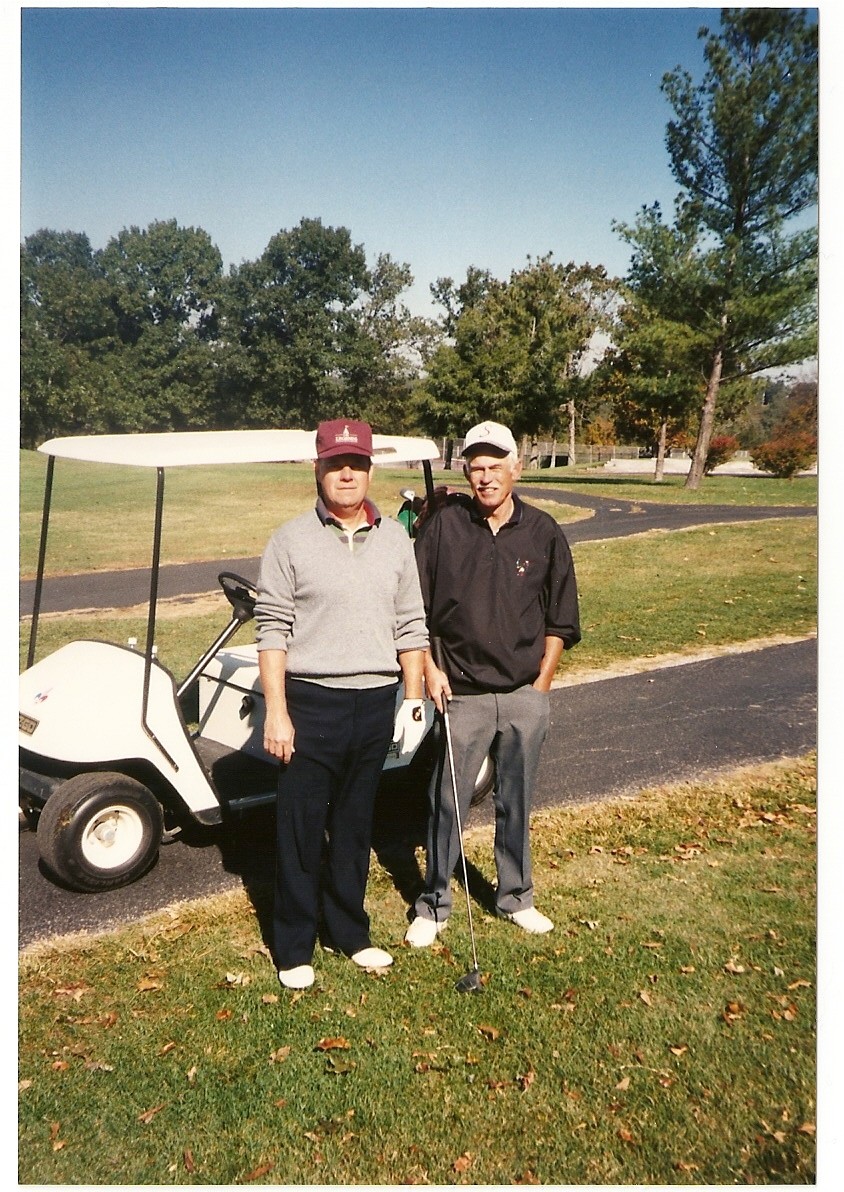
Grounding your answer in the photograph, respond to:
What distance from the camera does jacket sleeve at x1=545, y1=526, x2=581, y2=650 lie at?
12.1 ft

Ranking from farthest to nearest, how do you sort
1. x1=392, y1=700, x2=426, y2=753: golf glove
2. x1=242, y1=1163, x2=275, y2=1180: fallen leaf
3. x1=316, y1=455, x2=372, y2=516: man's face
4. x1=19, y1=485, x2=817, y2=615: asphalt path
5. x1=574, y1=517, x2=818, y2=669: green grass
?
x1=19, y1=485, x2=817, y2=615: asphalt path
x1=574, y1=517, x2=818, y2=669: green grass
x1=392, y1=700, x2=426, y2=753: golf glove
x1=316, y1=455, x2=372, y2=516: man's face
x1=242, y1=1163, x2=275, y2=1180: fallen leaf

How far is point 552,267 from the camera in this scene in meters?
35.6

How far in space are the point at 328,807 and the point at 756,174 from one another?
413 inches

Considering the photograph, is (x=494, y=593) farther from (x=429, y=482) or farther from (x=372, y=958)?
(x=429, y=482)

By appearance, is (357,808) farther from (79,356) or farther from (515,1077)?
(79,356)

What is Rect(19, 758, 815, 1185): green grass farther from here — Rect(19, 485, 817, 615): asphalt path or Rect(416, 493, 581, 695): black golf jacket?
Rect(19, 485, 817, 615): asphalt path

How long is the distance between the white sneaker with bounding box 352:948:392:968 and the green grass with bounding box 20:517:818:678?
15.3 feet

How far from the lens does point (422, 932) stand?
12.6 ft

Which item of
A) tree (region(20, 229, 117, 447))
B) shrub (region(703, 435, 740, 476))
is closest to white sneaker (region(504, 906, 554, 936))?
tree (region(20, 229, 117, 447))

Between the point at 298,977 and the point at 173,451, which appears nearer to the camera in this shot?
the point at 298,977

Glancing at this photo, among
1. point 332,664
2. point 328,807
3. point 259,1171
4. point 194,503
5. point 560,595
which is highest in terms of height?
point 194,503

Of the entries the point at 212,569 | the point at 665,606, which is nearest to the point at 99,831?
the point at 665,606
